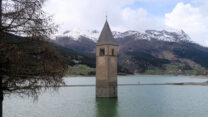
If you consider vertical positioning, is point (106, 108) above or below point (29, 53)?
below

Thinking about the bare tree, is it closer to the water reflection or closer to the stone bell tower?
the water reflection

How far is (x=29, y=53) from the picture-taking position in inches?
446

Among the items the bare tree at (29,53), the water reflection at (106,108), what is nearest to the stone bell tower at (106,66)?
the water reflection at (106,108)

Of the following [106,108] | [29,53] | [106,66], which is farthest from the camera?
[106,66]

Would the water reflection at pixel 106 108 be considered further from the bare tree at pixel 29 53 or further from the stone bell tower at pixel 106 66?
the bare tree at pixel 29 53

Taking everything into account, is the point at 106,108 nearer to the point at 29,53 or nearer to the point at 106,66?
the point at 106,66

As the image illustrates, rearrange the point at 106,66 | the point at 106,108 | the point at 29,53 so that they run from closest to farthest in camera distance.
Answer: the point at 29,53
the point at 106,108
the point at 106,66

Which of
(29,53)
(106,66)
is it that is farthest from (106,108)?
(29,53)

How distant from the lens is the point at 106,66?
40.5m

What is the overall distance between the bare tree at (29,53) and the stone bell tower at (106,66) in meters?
28.9

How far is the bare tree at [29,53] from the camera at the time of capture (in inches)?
422

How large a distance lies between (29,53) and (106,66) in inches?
1161

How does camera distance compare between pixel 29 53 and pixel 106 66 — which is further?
pixel 106 66

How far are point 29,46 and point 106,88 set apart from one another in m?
29.7
